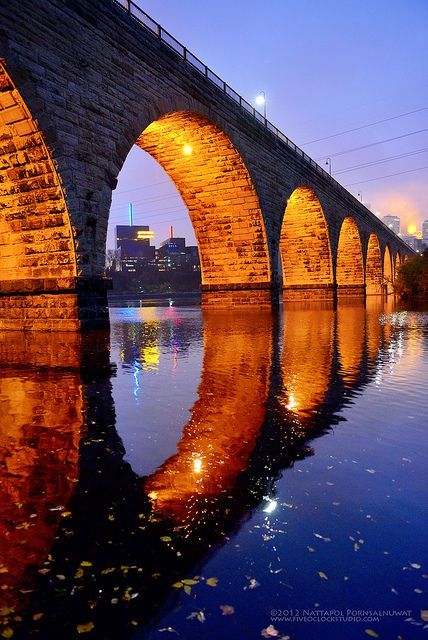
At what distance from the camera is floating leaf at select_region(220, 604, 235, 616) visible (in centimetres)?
130

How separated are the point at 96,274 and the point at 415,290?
30.4 m

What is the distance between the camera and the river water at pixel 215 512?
1315 millimetres

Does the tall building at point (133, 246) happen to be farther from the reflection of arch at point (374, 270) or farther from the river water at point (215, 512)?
the river water at point (215, 512)

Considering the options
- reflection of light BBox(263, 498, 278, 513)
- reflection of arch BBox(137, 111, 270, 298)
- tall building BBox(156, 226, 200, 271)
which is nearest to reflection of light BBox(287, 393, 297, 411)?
reflection of light BBox(263, 498, 278, 513)

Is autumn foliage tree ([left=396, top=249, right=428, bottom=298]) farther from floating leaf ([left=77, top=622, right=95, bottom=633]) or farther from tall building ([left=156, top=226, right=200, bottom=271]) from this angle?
tall building ([left=156, top=226, right=200, bottom=271])

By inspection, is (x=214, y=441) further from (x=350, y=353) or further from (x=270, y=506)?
(x=350, y=353)

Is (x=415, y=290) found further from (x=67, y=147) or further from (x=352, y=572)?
(x=352, y=572)

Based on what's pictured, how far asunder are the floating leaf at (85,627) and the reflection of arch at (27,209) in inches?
384

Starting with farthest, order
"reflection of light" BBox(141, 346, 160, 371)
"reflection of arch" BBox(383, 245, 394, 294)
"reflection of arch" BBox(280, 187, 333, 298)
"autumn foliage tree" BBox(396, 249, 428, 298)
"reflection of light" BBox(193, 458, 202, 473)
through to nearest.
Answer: "reflection of arch" BBox(383, 245, 394, 294)
"autumn foliage tree" BBox(396, 249, 428, 298)
"reflection of arch" BBox(280, 187, 333, 298)
"reflection of light" BBox(141, 346, 160, 371)
"reflection of light" BBox(193, 458, 202, 473)

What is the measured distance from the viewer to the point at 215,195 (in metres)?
20.1

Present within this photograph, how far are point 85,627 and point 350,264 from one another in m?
41.5

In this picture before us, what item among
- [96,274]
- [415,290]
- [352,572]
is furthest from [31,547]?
[415,290]

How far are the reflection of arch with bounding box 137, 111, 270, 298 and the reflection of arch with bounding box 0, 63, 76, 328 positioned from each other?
7.52 meters

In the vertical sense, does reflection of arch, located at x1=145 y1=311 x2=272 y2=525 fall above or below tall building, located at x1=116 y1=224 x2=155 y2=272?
below
